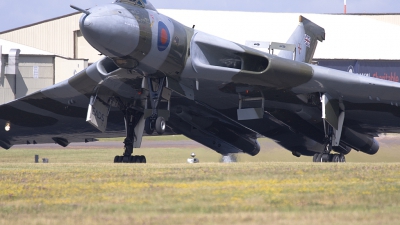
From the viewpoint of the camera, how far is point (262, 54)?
16.4m

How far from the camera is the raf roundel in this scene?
592 inches

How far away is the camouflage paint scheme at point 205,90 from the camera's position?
1485 cm

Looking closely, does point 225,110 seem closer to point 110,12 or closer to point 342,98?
point 342,98

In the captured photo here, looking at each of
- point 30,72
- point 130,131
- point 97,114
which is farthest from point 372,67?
point 97,114

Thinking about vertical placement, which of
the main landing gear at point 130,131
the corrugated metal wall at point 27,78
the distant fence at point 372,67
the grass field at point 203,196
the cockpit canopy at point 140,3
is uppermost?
the cockpit canopy at point 140,3

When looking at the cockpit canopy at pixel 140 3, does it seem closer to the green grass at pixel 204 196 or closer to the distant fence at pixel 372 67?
the green grass at pixel 204 196

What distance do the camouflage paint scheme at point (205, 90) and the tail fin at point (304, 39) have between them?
4 centimetres

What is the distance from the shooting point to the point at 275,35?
5478 cm

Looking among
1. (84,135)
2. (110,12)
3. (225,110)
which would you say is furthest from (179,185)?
(84,135)

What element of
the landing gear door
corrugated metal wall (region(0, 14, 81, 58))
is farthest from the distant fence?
the landing gear door

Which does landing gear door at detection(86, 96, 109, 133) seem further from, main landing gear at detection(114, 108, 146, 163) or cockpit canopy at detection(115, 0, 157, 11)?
cockpit canopy at detection(115, 0, 157, 11)

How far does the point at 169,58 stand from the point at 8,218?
868 centimetres

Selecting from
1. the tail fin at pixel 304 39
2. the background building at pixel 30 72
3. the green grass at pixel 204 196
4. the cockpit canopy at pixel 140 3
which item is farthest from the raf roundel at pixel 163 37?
the background building at pixel 30 72

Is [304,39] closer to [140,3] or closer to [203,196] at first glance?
[140,3]
